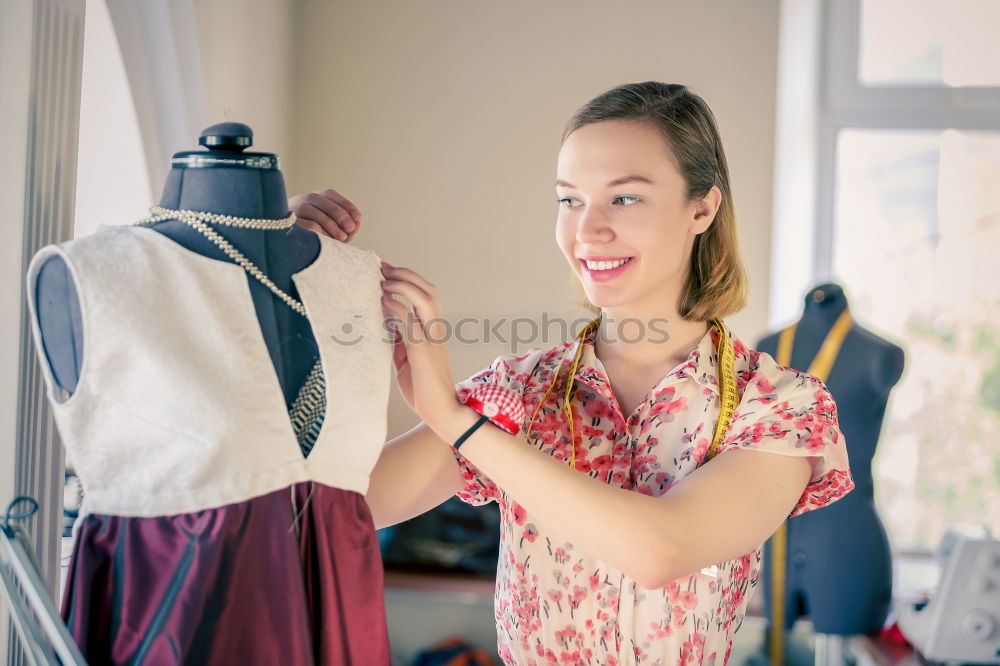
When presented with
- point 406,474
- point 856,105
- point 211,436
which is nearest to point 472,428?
→ point 406,474

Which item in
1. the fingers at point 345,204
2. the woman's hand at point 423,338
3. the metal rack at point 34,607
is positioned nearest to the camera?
the metal rack at point 34,607

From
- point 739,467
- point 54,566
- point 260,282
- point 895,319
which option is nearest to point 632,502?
point 739,467

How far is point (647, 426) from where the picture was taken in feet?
4.71

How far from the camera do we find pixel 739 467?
1.30 metres

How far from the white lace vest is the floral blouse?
0.41 m

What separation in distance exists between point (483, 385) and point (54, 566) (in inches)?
26.7

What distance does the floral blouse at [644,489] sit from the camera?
1.36 m

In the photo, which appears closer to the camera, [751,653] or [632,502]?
[632,502]

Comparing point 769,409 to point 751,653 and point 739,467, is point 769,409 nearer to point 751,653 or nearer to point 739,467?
point 739,467

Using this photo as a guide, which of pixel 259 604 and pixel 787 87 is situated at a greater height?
pixel 787 87

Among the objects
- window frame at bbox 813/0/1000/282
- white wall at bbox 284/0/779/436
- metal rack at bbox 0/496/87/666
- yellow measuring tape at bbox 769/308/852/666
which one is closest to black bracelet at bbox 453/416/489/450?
metal rack at bbox 0/496/87/666

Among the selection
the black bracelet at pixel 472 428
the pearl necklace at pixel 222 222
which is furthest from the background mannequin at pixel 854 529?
the pearl necklace at pixel 222 222

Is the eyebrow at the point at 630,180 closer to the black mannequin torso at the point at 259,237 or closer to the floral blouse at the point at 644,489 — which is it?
the floral blouse at the point at 644,489

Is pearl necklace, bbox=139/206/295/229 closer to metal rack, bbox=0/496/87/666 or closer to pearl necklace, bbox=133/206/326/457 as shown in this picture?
pearl necklace, bbox=133/206/326/457
